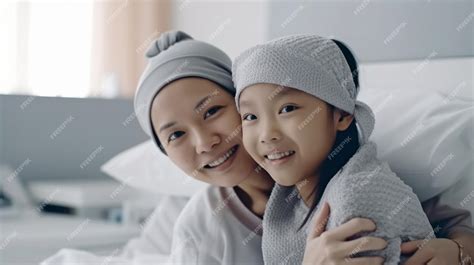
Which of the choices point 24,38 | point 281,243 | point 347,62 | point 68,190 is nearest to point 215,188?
point 281,243

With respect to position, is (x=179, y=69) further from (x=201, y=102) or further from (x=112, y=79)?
(x=112, y=79)

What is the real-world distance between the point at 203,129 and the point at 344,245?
1.26 feet

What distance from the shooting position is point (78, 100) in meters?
2.51

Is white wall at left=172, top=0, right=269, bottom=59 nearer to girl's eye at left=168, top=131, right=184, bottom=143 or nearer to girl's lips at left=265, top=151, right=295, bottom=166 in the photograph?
girl's eye at left=168, top=131, right=184, bottom=143

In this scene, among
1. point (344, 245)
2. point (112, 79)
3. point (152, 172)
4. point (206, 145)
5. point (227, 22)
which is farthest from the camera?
point (112, 79)

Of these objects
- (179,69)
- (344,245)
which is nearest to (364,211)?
(344,245)

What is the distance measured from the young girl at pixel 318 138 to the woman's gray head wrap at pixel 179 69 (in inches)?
6.2

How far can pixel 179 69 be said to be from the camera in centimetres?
120

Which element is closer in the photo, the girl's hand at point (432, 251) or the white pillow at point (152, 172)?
the girl's hand at point (432, 251)

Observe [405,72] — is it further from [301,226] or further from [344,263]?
[344,263]

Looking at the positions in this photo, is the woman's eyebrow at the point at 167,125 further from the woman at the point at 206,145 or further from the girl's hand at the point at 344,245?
the girl's hand at the point at 344,245

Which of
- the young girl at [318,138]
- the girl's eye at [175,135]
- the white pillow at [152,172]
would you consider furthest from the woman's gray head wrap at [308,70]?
the white pillow at [152,172]

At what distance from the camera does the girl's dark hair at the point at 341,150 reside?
1.04 meters

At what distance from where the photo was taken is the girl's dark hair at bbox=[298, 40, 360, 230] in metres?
1.04
